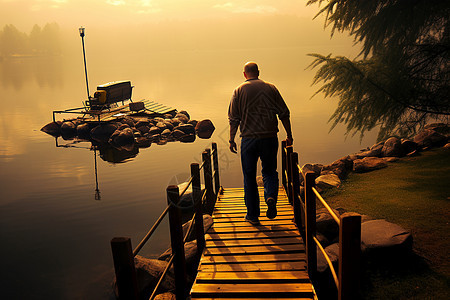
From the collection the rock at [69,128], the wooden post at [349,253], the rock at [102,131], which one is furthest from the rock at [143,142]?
the wooden post at [349,253]

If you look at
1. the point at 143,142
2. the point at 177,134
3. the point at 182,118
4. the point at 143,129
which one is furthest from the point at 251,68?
the point at 182,118

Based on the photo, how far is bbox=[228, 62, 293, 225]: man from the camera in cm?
599

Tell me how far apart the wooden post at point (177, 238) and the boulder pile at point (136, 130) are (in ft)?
62.2

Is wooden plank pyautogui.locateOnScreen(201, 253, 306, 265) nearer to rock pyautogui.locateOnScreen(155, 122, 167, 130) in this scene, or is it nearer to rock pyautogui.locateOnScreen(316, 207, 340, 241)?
rock pyautogui.locateOnScreen(316, 207, 340, 241)

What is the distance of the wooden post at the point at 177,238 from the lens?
15.1 ft

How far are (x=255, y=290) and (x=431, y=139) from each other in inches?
398

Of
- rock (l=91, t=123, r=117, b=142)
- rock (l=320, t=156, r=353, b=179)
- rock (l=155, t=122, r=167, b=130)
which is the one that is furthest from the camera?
rock (l=155, t=122, r=167, b=130)

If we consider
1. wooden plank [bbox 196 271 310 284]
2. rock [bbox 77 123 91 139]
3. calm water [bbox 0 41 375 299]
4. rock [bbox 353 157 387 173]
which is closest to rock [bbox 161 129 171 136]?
calm water [bbox 0 41 375 299]

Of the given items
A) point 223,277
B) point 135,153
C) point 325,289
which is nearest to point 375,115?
point 325,289

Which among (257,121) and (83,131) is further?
(83,131)

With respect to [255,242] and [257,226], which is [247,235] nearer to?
[255,242]

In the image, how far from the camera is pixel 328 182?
10.7 meters

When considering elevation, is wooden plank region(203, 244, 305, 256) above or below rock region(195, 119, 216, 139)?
above

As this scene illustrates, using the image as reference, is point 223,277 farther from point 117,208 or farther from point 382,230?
point 117,208
